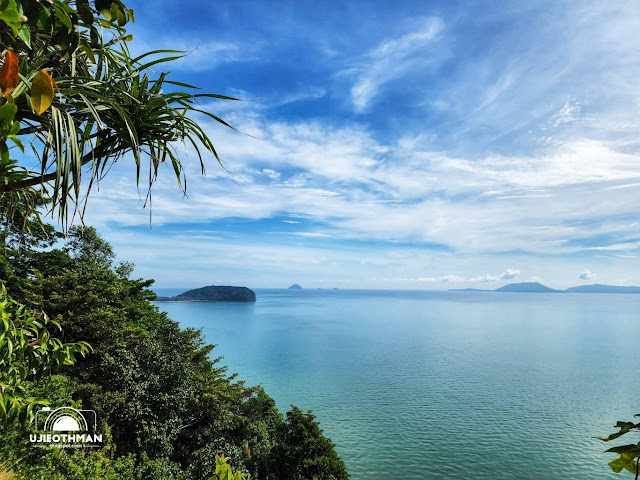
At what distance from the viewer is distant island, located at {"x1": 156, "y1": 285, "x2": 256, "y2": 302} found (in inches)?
5915

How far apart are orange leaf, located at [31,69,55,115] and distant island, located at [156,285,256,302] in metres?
152

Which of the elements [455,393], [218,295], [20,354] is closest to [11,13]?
[20,354]

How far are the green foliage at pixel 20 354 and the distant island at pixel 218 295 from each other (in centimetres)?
15102

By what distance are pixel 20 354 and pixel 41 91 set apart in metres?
1.56

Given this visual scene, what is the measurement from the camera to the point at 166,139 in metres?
1.58

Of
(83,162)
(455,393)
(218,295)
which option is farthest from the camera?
(218,295)

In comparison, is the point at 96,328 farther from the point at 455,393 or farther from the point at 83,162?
the point at 455,393

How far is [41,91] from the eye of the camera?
2.84 ft

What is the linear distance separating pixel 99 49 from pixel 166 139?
466 millimetres

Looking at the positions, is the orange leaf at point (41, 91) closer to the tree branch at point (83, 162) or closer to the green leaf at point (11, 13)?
the green leaf at point (11, 13)

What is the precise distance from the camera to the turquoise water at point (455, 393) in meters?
19.1

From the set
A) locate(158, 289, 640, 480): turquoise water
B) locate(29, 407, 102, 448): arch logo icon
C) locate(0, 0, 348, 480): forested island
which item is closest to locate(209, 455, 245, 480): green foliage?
locate(0, 0, 348, 480): forested island

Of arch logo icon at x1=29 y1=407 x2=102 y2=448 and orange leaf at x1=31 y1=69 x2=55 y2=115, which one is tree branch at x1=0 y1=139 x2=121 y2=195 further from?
arch logo icon at x1=29 y1=407 x2=102 y2=448

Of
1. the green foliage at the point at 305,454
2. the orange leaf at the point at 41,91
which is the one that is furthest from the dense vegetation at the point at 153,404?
the orange leaf at the point at 41,91
